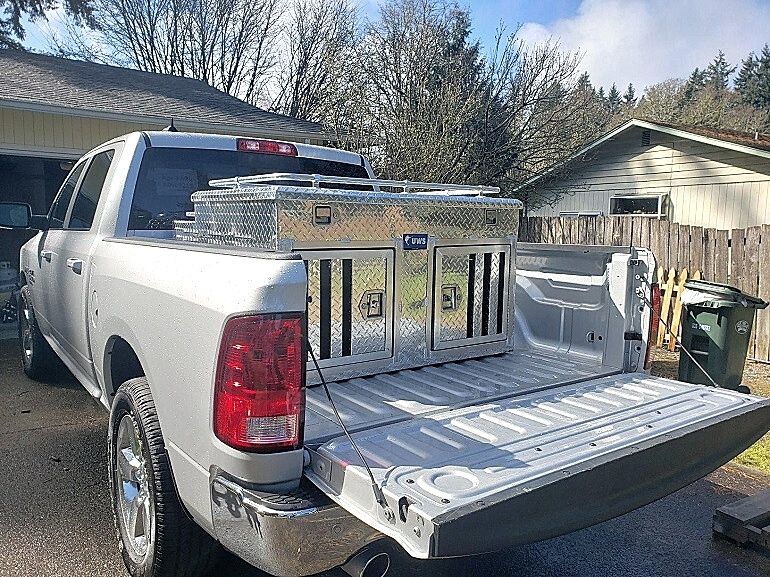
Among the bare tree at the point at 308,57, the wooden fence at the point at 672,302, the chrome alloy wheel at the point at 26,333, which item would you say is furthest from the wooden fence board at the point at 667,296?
the bare tree at the point at 308,57

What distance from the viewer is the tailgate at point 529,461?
1.79 metres

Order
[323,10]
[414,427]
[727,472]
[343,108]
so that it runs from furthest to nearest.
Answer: [323,10]
[343,108]
[727,472]
[414,427]

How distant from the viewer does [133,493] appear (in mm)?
2957

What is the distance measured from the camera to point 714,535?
141 inches

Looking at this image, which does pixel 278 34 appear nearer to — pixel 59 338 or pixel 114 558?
pixel 59 338

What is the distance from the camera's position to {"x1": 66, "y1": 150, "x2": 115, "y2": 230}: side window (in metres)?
4.11

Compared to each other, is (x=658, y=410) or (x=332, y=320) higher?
(x=332, y=320)

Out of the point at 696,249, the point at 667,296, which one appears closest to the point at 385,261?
the point at 667,296

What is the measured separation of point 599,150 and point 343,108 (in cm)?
688

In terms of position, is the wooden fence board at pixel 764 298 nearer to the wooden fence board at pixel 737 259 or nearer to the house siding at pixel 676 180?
the wooden fence board at pixel 737 259

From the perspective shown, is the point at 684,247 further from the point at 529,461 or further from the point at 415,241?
the point at 529,461

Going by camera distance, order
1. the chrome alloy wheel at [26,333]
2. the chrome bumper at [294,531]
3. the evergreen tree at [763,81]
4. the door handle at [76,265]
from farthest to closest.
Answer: the evergreen tree at [763,81]
the chrome alloy wheel at [26,333]
the door handle at [76,265]
the chrome bumper at [294,531]

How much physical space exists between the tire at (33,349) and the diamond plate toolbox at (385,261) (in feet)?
10.2

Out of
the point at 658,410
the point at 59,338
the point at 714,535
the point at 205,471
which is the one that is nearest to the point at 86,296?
the point at 59,338
